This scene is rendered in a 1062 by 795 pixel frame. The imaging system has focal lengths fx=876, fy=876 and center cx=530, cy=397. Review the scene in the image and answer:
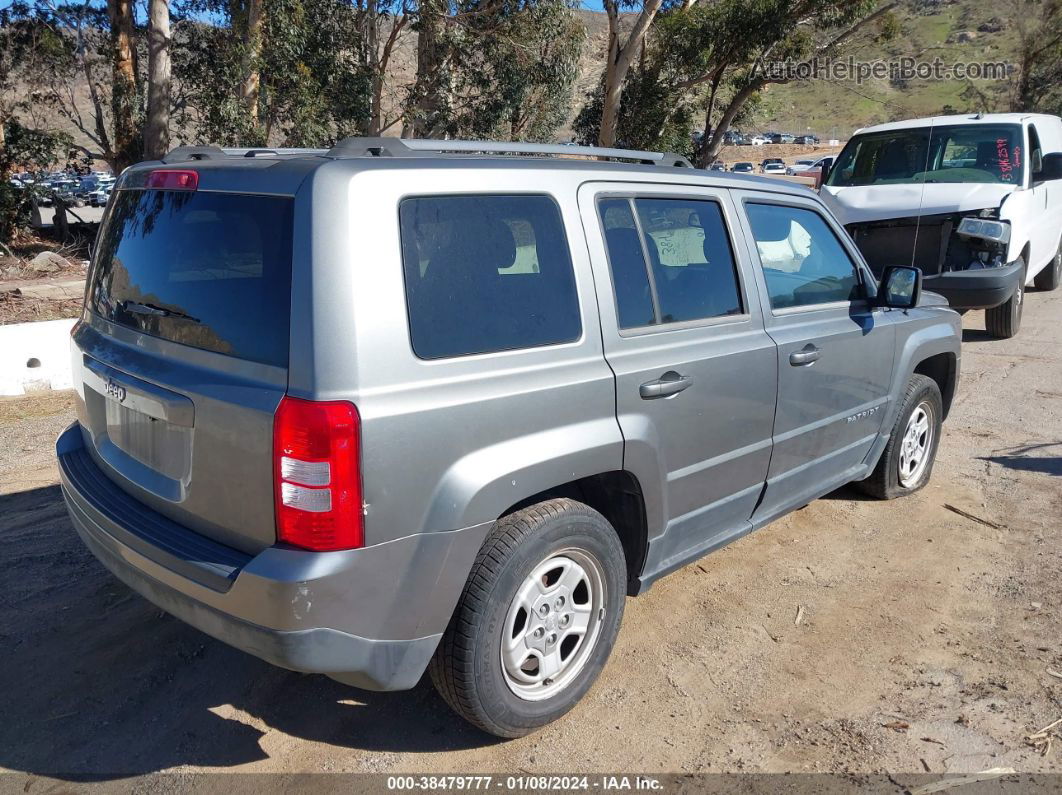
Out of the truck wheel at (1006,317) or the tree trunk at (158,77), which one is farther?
the tree trunk at (158,77)

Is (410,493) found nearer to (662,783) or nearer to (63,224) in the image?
(662,783)

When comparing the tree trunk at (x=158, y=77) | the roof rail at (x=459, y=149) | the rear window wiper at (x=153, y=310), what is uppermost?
the tree trunk at (x=158, y=77)

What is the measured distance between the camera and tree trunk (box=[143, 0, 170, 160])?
16.2 meters

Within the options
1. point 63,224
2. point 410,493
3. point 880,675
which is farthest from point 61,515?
point 63,224

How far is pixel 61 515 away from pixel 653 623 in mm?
3266

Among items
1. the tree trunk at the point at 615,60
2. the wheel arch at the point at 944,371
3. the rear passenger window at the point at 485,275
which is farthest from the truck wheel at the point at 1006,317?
the tree trunk at the point at 615,60

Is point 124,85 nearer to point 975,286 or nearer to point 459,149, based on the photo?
point 975,286

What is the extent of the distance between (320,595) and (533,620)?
0.84 meters

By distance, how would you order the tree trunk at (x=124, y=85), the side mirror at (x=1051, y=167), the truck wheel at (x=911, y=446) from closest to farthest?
1. the truck wheel at (x=911, y=446)
2. the side mirror at (x=1051, y=167)
3. the tree trunk at (x=124, y=85)

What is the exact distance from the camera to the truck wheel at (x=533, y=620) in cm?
275

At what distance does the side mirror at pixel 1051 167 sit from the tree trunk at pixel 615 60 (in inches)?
386

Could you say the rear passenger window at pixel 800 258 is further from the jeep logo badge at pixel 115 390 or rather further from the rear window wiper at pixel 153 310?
the jeep logo badge at pixel 115 390

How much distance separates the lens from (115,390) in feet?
9.73

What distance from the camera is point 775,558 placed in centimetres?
450
